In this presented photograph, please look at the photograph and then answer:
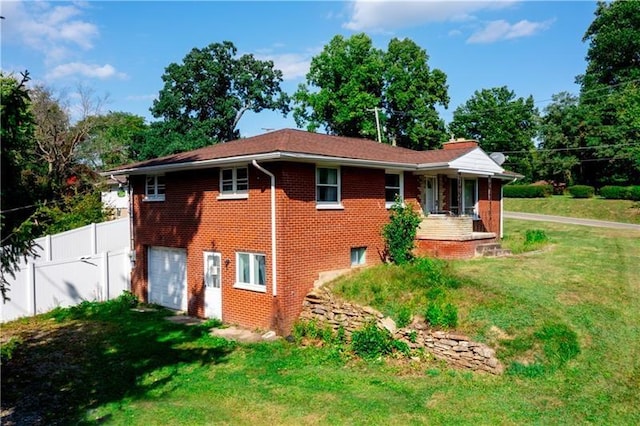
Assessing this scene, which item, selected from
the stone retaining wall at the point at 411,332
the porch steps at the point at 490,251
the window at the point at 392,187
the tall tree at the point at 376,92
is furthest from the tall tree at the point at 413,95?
the stone retaining wall at the point at 411,332

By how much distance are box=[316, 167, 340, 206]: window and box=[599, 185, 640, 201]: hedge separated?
106ft

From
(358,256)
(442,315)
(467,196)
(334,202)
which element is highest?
(467,196)

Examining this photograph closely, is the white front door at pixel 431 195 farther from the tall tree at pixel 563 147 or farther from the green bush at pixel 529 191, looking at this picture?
the tall tree at pixel 563 147

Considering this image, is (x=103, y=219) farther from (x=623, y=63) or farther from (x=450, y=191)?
(x=623, y=63)

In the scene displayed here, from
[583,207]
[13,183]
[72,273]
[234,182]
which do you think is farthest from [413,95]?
[13,183]

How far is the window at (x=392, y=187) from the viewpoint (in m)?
16.4

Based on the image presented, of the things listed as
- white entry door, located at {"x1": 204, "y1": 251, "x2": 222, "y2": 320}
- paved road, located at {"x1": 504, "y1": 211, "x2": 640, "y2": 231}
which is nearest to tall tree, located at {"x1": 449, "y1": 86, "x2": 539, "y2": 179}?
paved road, located at {"x1": 504, "y1": 211, "x2": 640, "y2": 231}

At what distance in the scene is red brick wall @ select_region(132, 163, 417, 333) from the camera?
13.0 meters

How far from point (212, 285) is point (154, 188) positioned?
4797 millimetres

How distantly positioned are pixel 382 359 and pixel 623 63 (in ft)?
177

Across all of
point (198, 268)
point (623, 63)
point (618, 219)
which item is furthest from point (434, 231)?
point (623, 63)

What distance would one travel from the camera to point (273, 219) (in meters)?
13.0

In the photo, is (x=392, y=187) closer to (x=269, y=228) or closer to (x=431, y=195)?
(x=431, y=195)

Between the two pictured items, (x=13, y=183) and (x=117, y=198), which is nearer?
(x=13, y=183)
